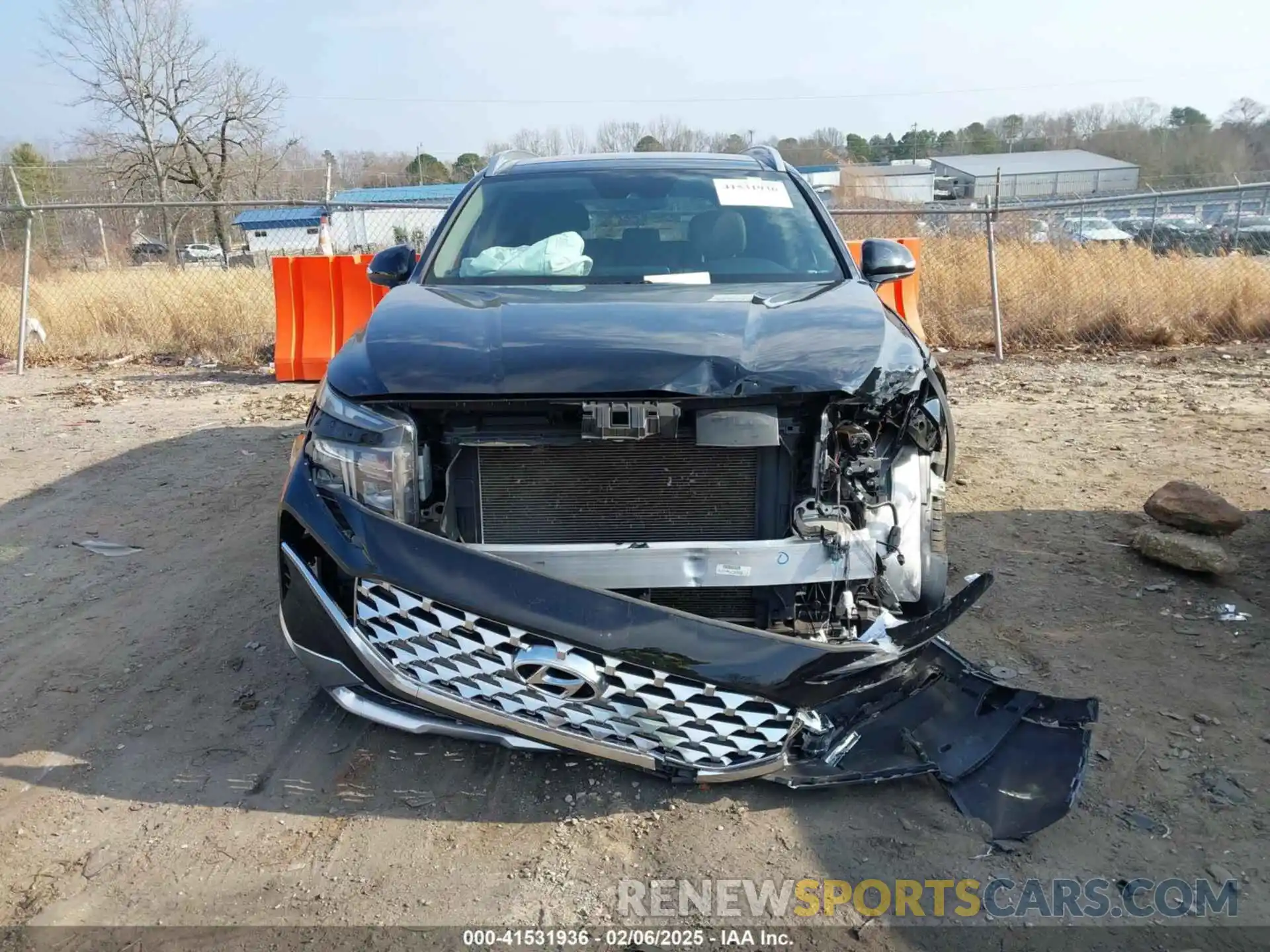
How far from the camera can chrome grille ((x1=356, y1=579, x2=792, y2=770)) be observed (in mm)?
2393

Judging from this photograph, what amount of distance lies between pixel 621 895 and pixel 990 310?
9.86 metres

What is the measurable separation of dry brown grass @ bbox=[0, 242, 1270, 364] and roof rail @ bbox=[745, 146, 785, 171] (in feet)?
20.9

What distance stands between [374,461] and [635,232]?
6.16ft

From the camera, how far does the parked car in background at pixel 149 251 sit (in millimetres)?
18859

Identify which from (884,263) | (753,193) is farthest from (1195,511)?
(753,193)

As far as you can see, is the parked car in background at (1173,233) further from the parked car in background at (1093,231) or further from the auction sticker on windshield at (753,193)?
the auction sticker on windshield at (753,193)

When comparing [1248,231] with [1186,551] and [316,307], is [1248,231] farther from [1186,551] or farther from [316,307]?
[316,307]

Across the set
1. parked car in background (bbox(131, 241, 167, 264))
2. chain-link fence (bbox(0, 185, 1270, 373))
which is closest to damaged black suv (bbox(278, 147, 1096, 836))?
chain-link fence (bbox(0, 185, 1270, 373))

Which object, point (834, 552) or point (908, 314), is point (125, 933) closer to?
point (834, 552)

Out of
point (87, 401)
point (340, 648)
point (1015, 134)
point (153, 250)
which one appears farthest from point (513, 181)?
point (1015, 134)

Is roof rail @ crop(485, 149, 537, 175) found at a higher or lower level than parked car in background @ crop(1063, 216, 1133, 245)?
higher

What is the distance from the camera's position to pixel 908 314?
9547 millimetres

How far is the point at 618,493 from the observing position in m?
2.73

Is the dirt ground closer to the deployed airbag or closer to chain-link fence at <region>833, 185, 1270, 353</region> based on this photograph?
the deployed airbag
